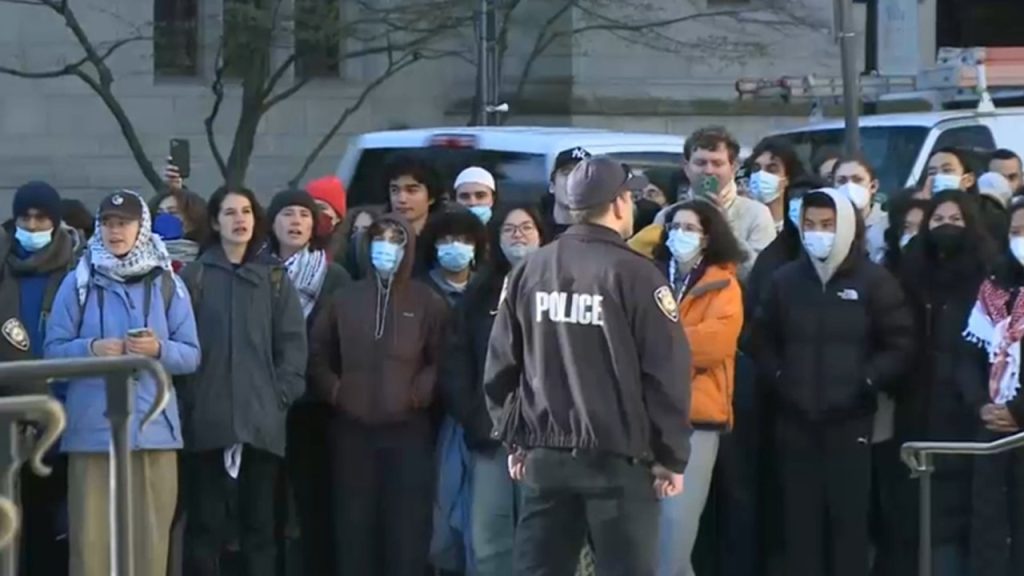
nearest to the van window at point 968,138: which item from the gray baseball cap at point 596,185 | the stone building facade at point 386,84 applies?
the gray baseball cap at point 596,185

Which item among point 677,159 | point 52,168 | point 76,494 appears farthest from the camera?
point 52,168

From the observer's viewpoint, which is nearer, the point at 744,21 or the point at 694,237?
the point at 694,237

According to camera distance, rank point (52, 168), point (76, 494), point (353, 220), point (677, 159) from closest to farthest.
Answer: point (76, 494) < point (353, 220) < point (677, 159) < point (52, 168)

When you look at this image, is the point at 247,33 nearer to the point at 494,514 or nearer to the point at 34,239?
the point at 34,239

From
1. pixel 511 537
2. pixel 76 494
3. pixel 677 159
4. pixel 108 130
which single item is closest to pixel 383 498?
pixel 511 537

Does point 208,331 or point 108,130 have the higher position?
point 108,130

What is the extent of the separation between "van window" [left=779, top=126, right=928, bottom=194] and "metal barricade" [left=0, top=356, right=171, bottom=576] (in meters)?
8.33

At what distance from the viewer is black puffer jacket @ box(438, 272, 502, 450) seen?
30.5 ft

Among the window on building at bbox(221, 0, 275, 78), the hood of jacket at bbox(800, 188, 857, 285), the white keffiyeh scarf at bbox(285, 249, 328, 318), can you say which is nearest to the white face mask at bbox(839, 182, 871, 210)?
the hood of jacket at bbox(800, 188, 857, 285)

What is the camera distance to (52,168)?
25406 mm

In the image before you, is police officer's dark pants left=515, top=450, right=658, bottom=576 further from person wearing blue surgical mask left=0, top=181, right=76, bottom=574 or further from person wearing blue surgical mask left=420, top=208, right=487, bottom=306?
person wearing blue surgical mask left=0, top=181, right=76, bottom=574

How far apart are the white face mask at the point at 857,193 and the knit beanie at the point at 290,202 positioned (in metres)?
2.60

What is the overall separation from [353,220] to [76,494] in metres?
2.11

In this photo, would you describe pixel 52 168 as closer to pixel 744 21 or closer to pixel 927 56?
pixel 744 21
